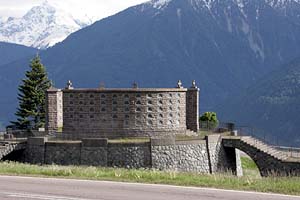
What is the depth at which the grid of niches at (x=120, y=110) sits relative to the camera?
43.6 meters

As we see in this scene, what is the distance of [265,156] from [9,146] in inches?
724

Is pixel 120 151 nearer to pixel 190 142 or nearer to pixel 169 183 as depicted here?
pixel 190 142

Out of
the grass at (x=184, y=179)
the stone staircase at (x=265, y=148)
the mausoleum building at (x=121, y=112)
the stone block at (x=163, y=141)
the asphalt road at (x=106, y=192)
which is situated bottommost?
the asphalt road at (x=106, y=192)

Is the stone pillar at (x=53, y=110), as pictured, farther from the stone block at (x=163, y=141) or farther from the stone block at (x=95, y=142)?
the stone block at (x=163, y=141)

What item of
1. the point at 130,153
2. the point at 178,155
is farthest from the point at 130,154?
the point at 178,155

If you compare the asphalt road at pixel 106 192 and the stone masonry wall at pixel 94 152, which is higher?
the stone masonry wall at pixel 94 152

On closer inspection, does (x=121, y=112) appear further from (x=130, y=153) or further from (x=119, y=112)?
(x=130, y=153)

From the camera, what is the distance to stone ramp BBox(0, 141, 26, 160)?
42.6 m

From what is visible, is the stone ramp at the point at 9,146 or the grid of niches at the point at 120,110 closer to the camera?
the stone ramp at the point at 9,146

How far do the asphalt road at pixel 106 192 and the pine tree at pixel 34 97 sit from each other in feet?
143

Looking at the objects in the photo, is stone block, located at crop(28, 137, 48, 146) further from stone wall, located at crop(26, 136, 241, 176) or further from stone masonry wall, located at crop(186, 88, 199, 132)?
stone masonry wall, located at crop(186, 88, 199, 132)

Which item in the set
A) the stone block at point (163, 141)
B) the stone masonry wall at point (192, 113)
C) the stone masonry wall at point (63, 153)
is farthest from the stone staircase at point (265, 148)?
the stone masonry wall at point (63, 153)

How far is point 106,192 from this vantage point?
56.8 ft

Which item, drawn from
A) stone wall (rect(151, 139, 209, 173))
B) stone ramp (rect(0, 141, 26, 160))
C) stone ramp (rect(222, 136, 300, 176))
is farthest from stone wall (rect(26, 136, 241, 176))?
stone ramp (rect(222, 136, 300, 176))
